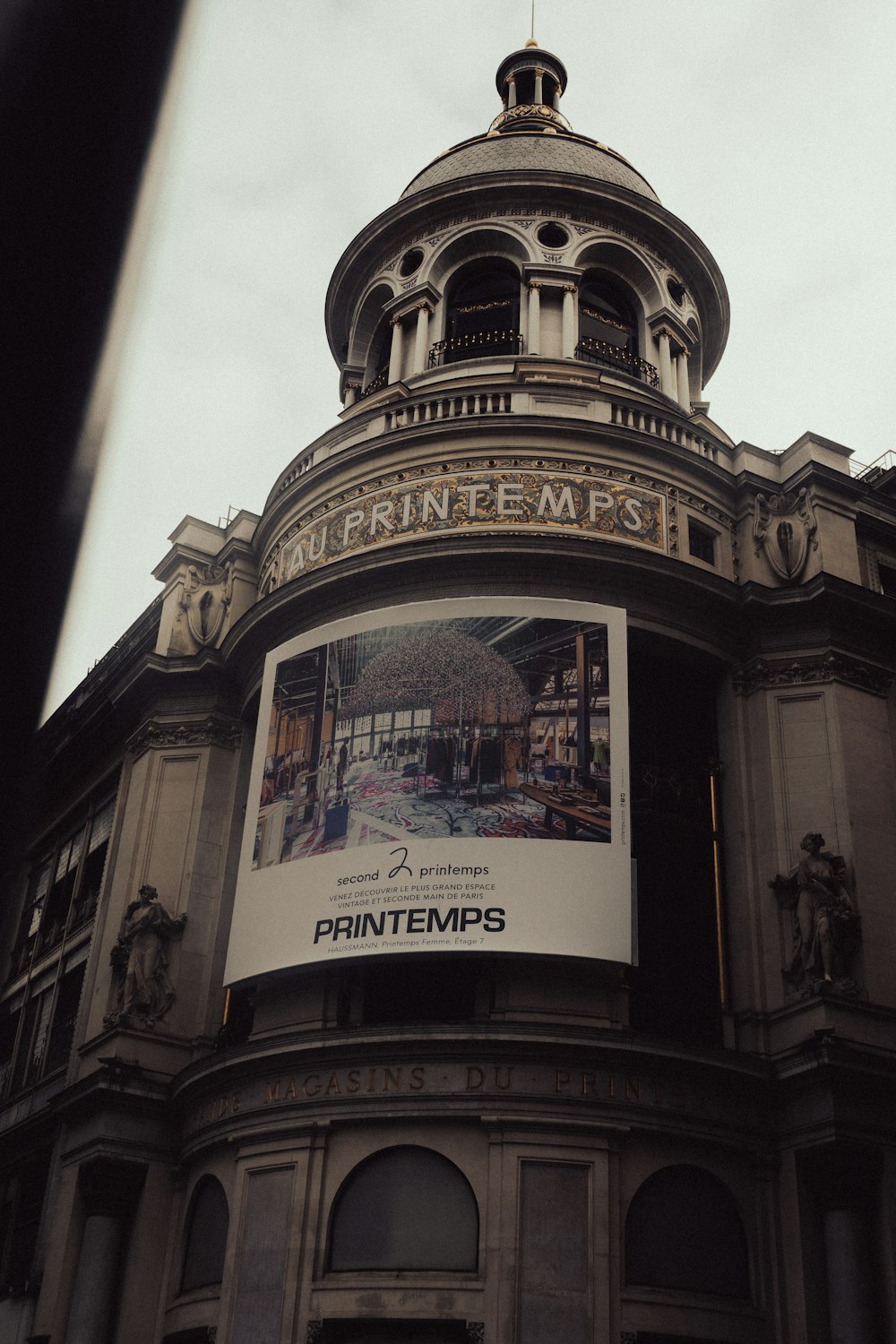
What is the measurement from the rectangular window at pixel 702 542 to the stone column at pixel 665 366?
8.41m

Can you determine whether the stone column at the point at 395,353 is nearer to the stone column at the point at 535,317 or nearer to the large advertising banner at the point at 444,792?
the stone column at the point at 535,317

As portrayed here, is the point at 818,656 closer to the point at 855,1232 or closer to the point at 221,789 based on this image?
the point at 855,1232

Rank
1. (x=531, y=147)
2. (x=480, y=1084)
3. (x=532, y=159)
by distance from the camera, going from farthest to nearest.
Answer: (x=531, y=147), (x=532, y=159), (x=480, y=1084)

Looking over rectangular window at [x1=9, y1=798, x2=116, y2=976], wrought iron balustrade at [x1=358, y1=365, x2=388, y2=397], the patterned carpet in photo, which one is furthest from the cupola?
the patterned carpet in photo

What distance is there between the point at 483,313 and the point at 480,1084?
23.8m

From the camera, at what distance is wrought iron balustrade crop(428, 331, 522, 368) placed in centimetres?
3706

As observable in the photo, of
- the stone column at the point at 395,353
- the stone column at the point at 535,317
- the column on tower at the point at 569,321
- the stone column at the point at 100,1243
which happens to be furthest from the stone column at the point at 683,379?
the stone column at the point at 100,1243

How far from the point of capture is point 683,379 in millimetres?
38750

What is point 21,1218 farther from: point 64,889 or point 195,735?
point 195,735

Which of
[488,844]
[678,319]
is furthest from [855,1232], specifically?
[678,319]

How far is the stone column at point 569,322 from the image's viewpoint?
35822 mm

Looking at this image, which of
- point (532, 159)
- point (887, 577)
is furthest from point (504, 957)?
point (532, 159)

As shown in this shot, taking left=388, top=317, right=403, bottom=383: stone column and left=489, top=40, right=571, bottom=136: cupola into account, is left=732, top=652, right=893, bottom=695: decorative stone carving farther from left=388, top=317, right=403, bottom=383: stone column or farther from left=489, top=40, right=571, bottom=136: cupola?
left=489, top=40, right=571, bottom=136: cupola

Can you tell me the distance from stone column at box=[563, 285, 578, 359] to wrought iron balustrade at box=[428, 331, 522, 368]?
1.42 meters
